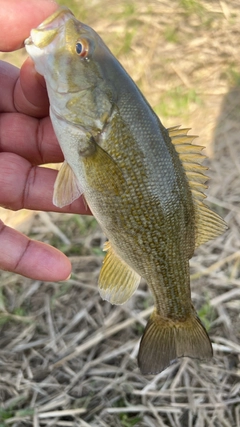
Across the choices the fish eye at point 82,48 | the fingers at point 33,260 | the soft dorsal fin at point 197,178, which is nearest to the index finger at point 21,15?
the fish eye at point 82,48

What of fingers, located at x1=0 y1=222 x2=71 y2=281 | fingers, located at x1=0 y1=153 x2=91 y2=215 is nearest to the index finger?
fingers, located at x1=0 y1=153 x2=91 y2=215

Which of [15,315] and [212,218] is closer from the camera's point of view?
[212,218]

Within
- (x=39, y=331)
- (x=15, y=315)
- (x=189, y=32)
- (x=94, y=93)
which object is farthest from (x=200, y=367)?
(x=189, y=32)

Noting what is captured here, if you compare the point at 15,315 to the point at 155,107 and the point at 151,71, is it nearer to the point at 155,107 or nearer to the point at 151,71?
the point at 155,107

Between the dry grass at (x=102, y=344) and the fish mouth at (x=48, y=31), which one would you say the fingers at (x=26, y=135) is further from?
the dry grass at (x=102, y=344)

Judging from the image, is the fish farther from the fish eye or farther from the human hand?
the human hand

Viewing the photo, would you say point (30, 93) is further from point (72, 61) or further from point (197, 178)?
point (197, 178)
